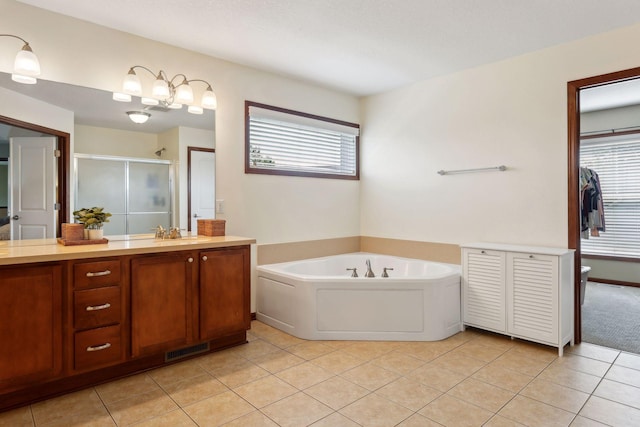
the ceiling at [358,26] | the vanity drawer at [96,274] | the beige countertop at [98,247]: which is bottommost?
the vanity drawer at [96,274]

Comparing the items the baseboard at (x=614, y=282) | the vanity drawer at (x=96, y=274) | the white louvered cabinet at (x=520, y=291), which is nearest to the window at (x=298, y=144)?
the vanity drawer at (x=96, y=274)

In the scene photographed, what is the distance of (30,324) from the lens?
78.5 inches

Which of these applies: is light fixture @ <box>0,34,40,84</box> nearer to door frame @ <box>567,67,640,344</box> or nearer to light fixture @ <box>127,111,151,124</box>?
light fixture @ <box>127,111,151,124</box>

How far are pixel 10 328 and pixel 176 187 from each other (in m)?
1.50

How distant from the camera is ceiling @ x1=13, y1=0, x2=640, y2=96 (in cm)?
246

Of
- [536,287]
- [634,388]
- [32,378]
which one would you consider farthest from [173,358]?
[634,388]

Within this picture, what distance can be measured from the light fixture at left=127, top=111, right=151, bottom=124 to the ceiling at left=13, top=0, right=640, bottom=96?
0.61 m

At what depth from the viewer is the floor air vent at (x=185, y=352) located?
2605 mm

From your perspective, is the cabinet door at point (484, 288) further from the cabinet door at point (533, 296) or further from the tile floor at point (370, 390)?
the tile floor at point (370, 390)

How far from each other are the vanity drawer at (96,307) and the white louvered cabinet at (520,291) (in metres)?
2.76

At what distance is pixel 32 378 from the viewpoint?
2004mm

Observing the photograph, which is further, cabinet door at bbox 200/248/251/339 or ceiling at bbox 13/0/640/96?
cabinet door at bbox 200/248/251/339

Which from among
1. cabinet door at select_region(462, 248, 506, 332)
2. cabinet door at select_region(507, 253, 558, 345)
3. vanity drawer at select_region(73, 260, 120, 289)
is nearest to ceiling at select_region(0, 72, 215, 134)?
vanity drawer at select_region(73, 260, 120, 289)

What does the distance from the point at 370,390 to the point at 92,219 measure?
218 cm
